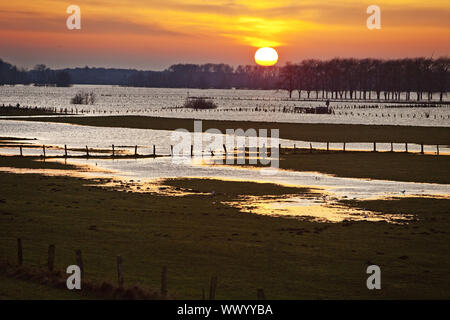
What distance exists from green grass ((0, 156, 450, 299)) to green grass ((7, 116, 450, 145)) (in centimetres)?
5439

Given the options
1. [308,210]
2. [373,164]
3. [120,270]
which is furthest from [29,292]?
[373,164]

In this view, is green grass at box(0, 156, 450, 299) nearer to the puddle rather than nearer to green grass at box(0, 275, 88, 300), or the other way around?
green grass at box(0, 275, 88, 300)

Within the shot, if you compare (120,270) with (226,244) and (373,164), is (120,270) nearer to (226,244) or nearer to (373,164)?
(226,244)

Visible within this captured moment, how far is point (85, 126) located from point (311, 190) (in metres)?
81.2

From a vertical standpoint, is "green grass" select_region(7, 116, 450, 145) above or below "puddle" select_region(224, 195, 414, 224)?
above

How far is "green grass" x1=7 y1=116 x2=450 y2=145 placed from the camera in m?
98.9

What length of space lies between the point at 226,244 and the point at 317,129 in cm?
8642

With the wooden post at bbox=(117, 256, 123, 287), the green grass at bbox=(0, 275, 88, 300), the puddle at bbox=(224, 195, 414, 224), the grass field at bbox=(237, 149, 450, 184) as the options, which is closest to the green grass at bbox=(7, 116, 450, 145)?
the grass field at bbox=(237, 149, 450, 184)

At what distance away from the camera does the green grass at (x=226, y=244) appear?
86.2 feet

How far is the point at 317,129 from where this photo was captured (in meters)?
117

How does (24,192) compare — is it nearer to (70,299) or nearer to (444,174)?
(70,299)

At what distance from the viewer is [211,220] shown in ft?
126

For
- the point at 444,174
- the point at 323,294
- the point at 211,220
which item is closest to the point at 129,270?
the point at 323,294

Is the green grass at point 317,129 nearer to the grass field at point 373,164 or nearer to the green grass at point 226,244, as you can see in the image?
the grass field at point 373,164
